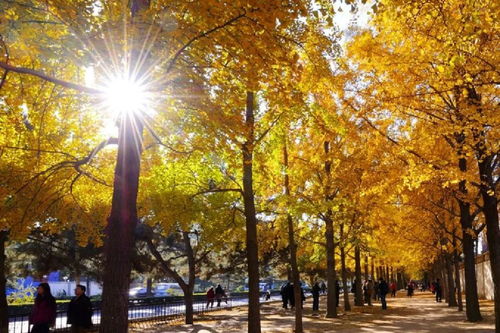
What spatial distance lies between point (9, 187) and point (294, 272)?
9156 mm

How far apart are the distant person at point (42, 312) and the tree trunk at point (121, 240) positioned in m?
3.46

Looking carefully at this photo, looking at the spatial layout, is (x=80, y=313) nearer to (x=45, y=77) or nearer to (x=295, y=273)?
(x=45, y=77)

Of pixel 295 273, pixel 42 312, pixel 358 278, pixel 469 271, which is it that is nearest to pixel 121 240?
pixel 42 312

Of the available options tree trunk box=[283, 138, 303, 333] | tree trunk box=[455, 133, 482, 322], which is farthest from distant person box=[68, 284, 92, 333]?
tree trunk box=[455, 133, 482, 322]

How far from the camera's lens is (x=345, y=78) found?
13.7 m

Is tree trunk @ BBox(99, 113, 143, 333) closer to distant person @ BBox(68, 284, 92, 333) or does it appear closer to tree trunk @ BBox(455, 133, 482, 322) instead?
distant person @ BBox(68, 284, 92, 333)

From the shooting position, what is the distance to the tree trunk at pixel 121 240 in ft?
24.4

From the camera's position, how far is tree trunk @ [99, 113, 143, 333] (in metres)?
7.45

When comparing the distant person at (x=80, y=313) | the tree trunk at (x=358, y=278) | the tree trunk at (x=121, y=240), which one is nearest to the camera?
the tree trunk at (x=121, y=240)

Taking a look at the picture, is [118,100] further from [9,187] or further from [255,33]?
[9,187]

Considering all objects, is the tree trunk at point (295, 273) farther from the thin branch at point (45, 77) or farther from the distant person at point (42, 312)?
the thin branch at point (45, 77)

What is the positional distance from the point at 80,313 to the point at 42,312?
1.14m

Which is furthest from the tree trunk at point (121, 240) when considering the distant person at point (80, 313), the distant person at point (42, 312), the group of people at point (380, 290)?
the group of people at point (380, 290)

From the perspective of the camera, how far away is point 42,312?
1025 centimetres
